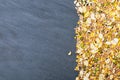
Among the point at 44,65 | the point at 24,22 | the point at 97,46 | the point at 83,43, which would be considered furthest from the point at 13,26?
the point at 97,46

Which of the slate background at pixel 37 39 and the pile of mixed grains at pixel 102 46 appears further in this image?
the slate background at pixel 37 39

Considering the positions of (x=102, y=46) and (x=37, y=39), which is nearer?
(x=102, y=46)

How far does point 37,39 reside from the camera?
1008 centimetres

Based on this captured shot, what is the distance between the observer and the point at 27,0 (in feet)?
38.1

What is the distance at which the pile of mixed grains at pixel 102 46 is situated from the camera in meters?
6.73

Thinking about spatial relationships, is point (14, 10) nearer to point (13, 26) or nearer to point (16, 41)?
point (13, 26)

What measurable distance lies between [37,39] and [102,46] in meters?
3.52

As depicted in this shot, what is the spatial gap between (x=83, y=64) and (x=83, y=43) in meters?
0.51

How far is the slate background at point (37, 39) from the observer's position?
894 centimetres

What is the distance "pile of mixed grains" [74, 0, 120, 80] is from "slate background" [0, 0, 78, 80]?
160 cm

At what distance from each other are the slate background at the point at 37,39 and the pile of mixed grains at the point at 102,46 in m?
1.60

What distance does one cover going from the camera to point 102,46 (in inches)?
275

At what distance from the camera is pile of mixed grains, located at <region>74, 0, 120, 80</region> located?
265 inches

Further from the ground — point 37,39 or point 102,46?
point 102,46
